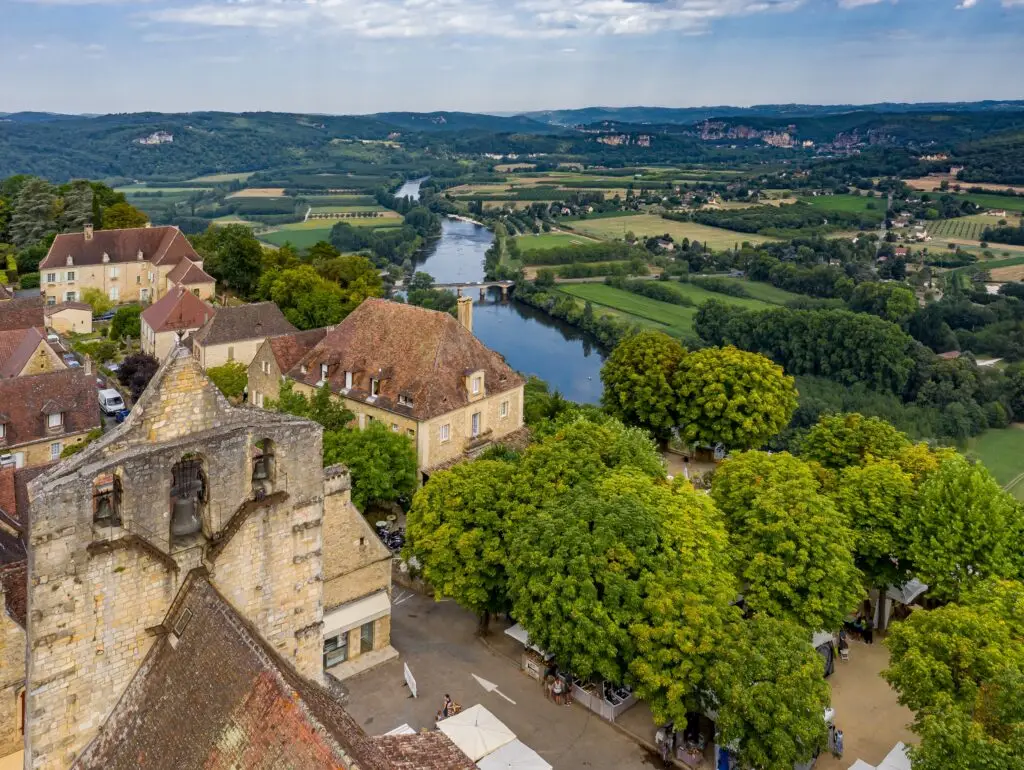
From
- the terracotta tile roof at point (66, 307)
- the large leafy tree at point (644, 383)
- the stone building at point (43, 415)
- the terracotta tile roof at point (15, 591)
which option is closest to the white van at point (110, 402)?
the stone building at point (43, 415)

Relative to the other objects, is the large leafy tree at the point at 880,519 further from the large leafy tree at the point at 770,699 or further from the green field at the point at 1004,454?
the green field at the point at 1004,454

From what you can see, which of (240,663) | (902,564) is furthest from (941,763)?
(240,663)

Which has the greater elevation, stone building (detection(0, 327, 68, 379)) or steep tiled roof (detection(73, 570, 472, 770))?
steep tiled roof (detection(73, 570, 472, 770))

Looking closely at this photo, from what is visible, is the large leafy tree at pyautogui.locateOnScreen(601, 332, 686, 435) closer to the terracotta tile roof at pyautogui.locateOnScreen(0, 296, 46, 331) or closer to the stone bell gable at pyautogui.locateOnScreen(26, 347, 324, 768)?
the stone bell gable at pyautogui.locateOnScreen(26, 347, 324, 768)

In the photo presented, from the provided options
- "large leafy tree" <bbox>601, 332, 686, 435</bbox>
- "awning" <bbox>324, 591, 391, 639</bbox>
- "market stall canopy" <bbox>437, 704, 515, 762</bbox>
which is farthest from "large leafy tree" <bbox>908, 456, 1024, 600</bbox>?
"large leafy tree" <bbox>601, 332, 686, 435</bbox>

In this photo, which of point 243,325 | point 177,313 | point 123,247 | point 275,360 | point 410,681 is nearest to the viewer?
point 410,681

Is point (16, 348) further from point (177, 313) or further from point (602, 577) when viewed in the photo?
point (602, 577)

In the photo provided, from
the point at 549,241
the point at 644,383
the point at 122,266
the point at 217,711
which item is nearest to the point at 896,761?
the point at 217,711

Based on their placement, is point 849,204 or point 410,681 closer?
point 410,681
